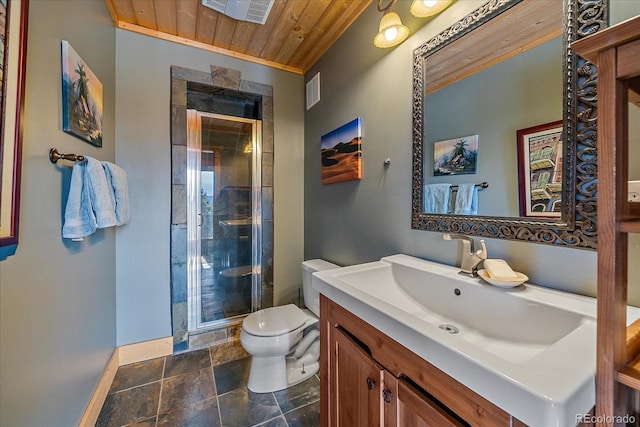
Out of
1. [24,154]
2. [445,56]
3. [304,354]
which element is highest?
[445,56]

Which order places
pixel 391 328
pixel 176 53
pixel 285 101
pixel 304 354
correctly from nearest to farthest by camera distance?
1. pixel 391 328
2. pixel 304 354
3. pixel 176 53
4. pixel 285 101

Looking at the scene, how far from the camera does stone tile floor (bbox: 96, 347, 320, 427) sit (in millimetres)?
1369

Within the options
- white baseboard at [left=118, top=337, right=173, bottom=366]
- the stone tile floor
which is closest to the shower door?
white baseboard at [left=118, top=337, right=173, bottom=366]

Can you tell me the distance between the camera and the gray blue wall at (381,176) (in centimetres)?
85

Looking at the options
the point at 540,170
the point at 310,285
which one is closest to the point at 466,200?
the point at 540,170

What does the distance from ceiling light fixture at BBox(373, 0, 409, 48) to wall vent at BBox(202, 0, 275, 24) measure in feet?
2.54

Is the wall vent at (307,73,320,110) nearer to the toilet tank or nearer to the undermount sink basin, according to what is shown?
the toilet tank

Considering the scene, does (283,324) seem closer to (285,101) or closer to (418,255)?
(418,255)

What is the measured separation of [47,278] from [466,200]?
5.55 ft

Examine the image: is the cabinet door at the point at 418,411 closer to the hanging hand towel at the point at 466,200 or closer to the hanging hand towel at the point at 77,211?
the hanging hand towel at the point at 466,200

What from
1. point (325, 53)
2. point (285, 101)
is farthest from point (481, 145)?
point (285, 101)

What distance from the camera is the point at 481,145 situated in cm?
102

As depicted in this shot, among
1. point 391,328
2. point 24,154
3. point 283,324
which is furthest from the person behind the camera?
point 283,324

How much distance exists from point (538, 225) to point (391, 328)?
0.64 m
